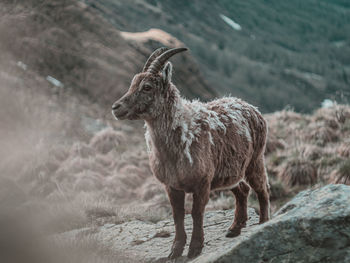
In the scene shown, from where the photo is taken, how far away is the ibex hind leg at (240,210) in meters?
6.43

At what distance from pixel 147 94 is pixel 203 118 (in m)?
0.97

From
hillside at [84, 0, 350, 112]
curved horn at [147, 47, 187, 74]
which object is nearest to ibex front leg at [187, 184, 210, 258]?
curved horn at [147, 47, 187, 74]

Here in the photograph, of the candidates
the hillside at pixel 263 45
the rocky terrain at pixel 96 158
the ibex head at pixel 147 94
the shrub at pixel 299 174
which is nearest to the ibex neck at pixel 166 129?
the ibex head at pixel 147 94

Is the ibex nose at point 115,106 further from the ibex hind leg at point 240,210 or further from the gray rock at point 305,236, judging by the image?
the ibex hind leg at point 240,210

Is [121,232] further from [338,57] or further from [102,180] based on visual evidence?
[338,57]

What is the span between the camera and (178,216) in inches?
231

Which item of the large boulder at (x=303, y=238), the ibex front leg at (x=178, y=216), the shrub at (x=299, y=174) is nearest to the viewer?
the large boulder at (x=303, y=238)

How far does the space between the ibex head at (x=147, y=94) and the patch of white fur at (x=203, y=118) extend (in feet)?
1.13

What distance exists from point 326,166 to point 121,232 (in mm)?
6995

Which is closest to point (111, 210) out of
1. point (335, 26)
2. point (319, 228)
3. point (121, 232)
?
point (121, 232)

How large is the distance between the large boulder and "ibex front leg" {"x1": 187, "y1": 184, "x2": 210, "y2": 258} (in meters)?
1.30

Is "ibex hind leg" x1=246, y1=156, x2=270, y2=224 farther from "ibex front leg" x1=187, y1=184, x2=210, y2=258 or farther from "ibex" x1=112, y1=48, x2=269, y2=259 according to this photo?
"ibex front leg" x1=187, y1=184, x2=210, y2=258

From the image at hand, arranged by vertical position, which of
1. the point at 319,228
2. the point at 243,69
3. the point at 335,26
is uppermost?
the point at 319,228

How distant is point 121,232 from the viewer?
24.9 feet
